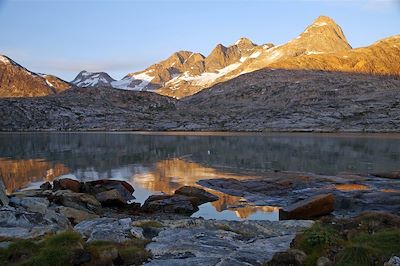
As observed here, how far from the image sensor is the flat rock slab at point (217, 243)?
1255 centimetres

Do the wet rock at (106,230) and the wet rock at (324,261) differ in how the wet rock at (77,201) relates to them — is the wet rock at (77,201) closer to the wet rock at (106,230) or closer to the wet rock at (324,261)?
the wet rock at (106,230)

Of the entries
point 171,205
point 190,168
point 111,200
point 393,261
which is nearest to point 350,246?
point 393,261

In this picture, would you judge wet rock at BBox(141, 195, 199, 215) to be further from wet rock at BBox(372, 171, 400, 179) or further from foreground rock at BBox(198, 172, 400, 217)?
wet rock at BBox(372, 171, 400, 179)

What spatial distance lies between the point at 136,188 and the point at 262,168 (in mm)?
17942

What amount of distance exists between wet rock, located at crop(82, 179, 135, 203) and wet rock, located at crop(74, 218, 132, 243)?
13500mm

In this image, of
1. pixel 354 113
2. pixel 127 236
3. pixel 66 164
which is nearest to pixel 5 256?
pixel 127 236

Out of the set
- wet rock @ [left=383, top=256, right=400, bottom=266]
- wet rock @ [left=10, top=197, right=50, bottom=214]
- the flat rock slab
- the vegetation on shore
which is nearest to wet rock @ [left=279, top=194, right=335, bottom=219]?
the flat rock slab

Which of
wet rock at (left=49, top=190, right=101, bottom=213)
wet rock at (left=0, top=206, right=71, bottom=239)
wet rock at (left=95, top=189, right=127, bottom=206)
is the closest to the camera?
wet rock at (left=0, top=206, right=71, bottom=239)

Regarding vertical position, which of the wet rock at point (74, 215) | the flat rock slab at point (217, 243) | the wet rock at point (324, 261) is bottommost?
the wet rock at point (74, 215)

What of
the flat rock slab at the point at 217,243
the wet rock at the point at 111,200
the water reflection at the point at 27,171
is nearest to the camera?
the flat rock slab at the point at 217,243

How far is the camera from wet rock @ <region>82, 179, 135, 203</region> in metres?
32.0

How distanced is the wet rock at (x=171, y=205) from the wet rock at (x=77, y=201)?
305cm

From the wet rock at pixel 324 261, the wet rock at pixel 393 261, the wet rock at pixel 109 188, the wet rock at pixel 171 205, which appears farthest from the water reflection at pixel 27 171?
the wet rock at pixel 393 261

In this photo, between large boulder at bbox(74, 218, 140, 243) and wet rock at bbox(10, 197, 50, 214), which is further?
wet rock at bbox(10, 197, 50, 214)
